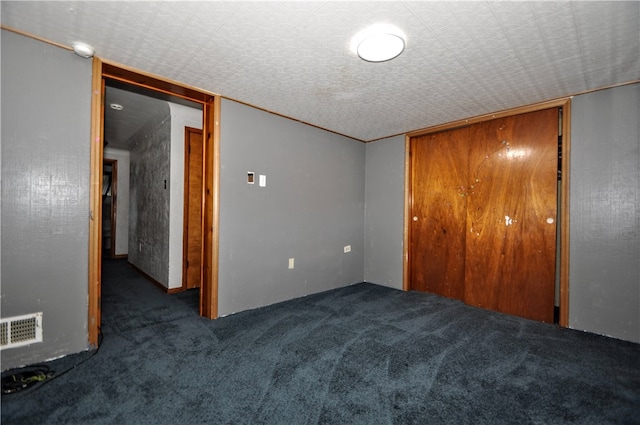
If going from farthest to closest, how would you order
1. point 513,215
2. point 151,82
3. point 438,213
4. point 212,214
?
point 438,213 → point 513,215 → point 212,214 → point 151,82

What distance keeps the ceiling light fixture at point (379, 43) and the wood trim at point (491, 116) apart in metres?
1.81

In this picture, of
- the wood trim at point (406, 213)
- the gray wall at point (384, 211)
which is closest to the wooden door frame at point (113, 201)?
the gray wall at point (384, 211)

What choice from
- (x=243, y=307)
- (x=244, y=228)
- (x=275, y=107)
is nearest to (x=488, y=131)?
(x=275, y=107)

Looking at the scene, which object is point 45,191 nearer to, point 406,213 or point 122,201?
point 406,213

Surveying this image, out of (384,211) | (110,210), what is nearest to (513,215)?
(384,211)

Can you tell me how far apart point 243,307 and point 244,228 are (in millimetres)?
846

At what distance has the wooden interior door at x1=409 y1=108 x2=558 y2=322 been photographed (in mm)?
2791

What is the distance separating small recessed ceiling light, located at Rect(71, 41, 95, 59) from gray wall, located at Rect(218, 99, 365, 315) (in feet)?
3.44

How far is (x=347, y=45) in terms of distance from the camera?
1.86 m

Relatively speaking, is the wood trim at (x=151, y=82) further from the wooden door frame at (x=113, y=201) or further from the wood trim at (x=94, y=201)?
the wooden door frame at (x=113, y=201)

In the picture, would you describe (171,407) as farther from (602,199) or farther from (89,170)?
(602,199)

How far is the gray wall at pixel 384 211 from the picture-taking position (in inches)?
154

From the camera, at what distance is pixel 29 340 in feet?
5.90

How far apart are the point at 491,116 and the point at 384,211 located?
176 cm
